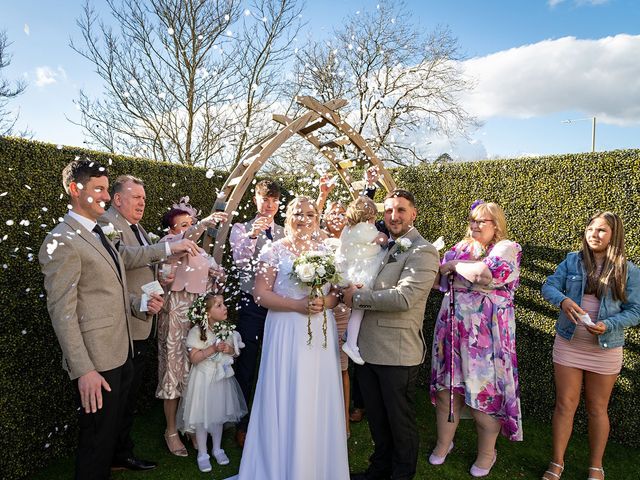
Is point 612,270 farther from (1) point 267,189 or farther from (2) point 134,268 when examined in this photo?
(2) point 134,268

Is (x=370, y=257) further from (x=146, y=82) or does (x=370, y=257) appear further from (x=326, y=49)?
(x=326, y=49)

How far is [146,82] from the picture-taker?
11.4m

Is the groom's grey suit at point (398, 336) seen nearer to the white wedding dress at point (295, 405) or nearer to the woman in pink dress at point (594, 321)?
the white wedding dress at point (295, 405)

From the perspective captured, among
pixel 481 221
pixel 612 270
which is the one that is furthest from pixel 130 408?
pixel 612 270

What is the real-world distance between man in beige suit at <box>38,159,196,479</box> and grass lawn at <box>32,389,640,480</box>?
1102 mm

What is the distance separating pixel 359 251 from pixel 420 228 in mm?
2835

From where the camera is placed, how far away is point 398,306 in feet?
10.1

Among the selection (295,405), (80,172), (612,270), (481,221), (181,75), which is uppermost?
(181,75)

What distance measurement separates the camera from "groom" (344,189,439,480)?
313cm

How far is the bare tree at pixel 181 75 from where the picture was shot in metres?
11.2

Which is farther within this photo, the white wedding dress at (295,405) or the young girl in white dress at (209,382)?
the young girl in white dress at (209,382)

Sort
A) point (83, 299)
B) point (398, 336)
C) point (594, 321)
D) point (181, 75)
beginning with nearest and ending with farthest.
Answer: point (83, 299), point (398, 336), point (594, 321), point (181, 75)

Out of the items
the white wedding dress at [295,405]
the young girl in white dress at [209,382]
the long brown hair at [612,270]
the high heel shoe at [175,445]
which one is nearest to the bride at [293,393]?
the white wedding dress at [295,405]

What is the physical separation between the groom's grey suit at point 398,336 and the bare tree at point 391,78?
10.1 m
